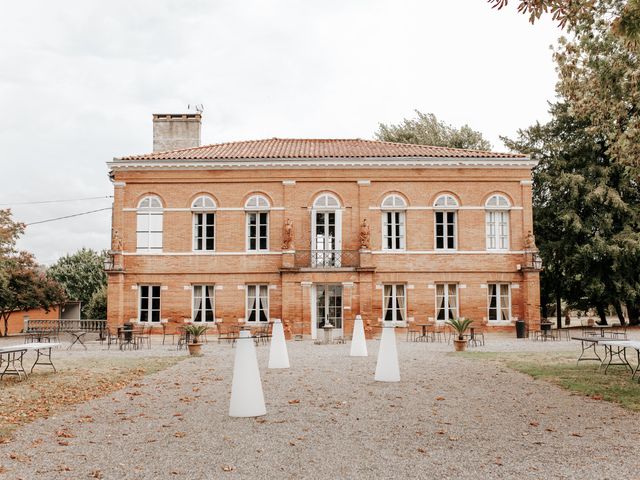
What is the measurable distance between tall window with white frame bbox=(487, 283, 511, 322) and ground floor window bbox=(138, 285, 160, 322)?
14.6m

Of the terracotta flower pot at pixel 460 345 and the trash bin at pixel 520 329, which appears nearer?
the terracotta flower pot at pixel 460 345

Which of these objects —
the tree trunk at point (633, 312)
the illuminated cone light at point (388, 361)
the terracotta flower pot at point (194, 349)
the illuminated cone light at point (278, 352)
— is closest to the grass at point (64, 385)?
the terracotta flower pot at point (194, 349)

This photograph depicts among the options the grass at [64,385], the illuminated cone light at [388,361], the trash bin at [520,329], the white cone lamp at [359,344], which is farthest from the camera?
the trash bin at [520,329]

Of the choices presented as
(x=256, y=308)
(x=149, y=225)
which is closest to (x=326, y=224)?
(x=256, y=308)

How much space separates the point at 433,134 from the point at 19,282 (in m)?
28.2

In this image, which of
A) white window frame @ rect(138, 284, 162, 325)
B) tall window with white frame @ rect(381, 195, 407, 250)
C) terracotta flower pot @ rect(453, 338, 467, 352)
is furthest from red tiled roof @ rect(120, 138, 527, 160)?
terracotta flower pot @ rect(453, 338, 467, 352)

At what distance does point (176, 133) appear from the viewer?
106ft

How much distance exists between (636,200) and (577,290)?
5.47 meters

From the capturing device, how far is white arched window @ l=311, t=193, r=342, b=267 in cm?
2750

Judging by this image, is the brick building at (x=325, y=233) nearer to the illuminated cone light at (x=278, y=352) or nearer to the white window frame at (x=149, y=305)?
the white window frame at (x=149, y=305)

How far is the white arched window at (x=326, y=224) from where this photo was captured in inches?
1083

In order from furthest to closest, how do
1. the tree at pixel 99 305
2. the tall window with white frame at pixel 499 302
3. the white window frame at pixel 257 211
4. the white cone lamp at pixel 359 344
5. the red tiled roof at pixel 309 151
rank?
the tree at pixel 99 305, the red tiled roof at pixel 309 151, the white window frame at pixel 257 211, the tall window with white frame at pixel 499 302, the white cone lamp at pixel 359 344

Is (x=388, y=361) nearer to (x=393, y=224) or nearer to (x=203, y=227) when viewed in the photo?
(x=393, y=224)

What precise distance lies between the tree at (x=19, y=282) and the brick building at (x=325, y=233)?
846 cm
